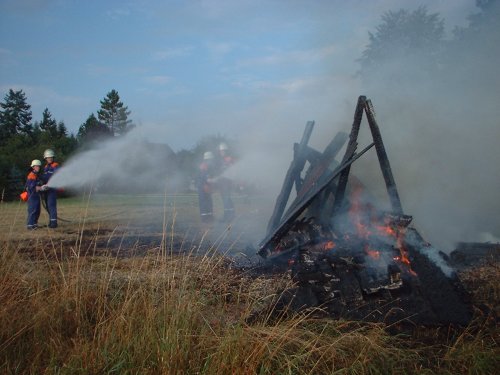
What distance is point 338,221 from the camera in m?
6.34

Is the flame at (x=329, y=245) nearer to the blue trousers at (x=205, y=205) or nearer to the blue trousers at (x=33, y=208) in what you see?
the blue trousers at (x=205, y=205)

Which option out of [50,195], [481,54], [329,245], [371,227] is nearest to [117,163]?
[50,195]

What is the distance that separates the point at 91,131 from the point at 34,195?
34940 mm

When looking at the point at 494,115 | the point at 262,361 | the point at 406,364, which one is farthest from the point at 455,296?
the point at 494,115

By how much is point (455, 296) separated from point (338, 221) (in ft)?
8.22

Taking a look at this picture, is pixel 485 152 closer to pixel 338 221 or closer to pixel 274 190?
pixel 338 221

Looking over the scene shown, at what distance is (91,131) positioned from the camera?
43.2 meters

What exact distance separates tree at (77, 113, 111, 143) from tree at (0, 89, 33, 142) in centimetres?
1578

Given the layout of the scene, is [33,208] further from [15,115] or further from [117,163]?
[15,115]

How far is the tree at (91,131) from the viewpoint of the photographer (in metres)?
41.3

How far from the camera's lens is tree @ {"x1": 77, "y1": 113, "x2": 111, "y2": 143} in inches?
1625

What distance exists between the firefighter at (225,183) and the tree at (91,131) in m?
31.6

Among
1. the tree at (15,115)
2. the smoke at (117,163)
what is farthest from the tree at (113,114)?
the smoke at (117,163)

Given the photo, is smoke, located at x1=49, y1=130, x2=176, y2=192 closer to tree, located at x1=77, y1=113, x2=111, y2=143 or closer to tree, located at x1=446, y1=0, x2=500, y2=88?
→ tree, located at x1=446, y1=0, x2=500, y2=88
